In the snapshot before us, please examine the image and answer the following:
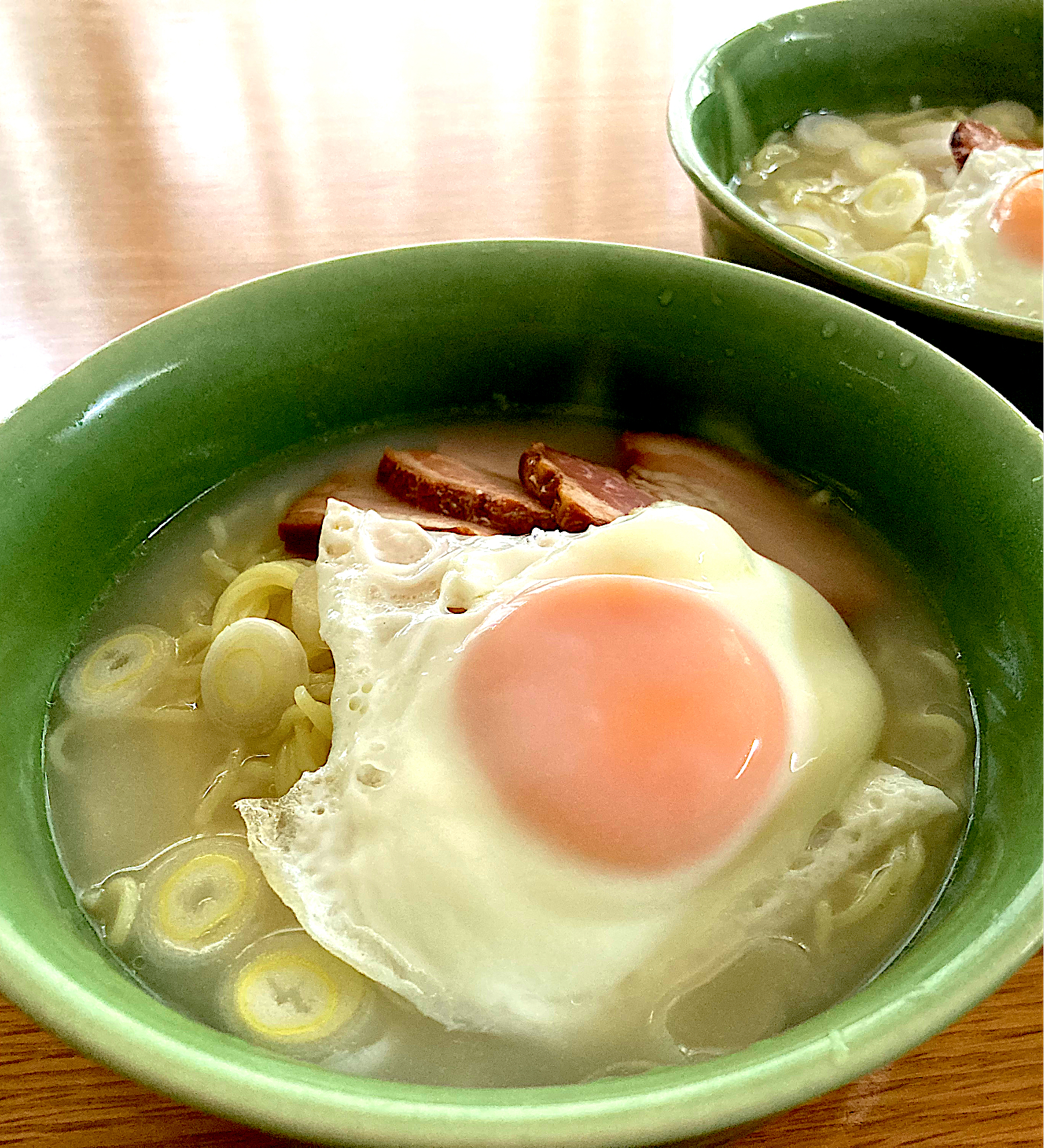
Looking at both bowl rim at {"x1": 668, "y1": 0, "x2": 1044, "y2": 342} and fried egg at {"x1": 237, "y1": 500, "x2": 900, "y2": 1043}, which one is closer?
fried egg at {"x1": 237, "y1": 500, "x2": 900, "y2": 1043}

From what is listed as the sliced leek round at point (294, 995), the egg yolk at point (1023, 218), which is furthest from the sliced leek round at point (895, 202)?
the sliced leek round at point (294, 995)

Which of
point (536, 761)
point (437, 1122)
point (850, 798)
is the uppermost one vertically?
point (437, 1122)

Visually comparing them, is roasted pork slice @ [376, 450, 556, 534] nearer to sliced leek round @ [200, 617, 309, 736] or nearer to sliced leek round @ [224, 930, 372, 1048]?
sliced leek round @ [200, 617, 309, 736]

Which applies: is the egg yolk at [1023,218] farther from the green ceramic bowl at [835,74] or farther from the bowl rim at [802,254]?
the green ceramic bowl at [835,74]

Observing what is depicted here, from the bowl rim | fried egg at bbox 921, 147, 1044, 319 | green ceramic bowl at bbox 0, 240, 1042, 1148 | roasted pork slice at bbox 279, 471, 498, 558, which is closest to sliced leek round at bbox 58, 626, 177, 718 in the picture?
green ceramic bowl at bbox 0, 240, 1042, 1148

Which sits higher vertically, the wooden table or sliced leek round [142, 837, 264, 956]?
the wooden table

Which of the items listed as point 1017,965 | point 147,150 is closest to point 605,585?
point 1017,965

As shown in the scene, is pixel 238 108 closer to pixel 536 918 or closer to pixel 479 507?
pixel 479 507
